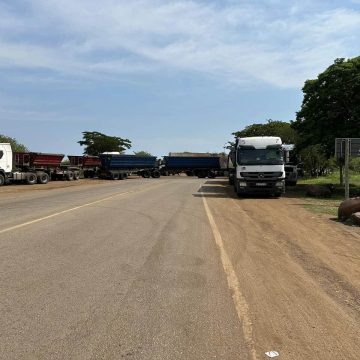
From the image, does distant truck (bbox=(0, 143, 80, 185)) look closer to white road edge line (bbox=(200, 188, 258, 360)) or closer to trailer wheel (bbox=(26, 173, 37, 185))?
trailer wheel (bbox=(26, 173, 37, 185))

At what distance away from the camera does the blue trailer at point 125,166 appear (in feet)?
177

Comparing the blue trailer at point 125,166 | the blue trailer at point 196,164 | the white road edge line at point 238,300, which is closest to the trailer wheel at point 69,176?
the blue trailer at point 125,166

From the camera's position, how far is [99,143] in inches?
3706

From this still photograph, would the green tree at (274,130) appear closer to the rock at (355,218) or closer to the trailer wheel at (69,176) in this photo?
the trailer wheel at (69,176)

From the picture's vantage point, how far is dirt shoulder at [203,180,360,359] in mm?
4789

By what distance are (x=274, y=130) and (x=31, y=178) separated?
40.8 metres

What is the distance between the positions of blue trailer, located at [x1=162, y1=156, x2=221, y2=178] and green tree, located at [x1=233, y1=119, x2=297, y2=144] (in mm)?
9225

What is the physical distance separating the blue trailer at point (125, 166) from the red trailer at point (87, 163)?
2.37 feet

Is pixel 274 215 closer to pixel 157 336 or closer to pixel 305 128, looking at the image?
pixel 157 336

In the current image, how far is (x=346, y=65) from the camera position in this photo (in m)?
27.9

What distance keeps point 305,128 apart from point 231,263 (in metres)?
23.5

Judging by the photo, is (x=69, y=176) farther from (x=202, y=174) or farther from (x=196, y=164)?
(x=202, y=174)

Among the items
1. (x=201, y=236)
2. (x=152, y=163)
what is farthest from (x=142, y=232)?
(x=152, y=163)

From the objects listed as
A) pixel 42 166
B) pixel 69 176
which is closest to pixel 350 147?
pixel 42 166
